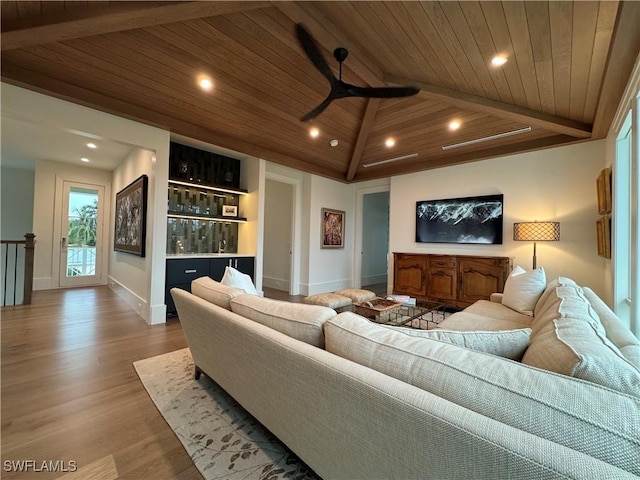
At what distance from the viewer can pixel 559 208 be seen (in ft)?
13.0

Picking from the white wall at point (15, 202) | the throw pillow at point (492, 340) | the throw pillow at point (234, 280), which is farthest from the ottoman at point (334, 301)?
the white wall at point (15, 202)

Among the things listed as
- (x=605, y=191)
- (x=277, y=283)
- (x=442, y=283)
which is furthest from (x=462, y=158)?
(x=277, y=283)

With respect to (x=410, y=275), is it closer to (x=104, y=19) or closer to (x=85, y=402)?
(x=85, y=402)

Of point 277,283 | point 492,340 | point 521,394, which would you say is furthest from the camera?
point 277,283

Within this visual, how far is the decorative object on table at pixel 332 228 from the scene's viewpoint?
6.01m

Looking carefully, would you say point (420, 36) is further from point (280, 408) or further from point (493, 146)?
point (280, 408)

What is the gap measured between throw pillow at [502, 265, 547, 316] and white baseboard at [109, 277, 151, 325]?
13.9 feet

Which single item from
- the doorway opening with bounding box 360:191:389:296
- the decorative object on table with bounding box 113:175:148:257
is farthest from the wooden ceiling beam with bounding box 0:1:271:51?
the doorway opening with bounding box 360:191:389:296

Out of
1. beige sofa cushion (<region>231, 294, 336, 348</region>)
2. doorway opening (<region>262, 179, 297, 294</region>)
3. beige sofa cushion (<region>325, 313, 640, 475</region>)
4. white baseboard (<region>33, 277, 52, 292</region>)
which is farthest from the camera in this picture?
doorway opening (<region>262, 179, 297, 294</region>)

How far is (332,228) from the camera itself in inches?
244

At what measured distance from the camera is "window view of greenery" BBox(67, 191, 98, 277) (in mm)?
5895

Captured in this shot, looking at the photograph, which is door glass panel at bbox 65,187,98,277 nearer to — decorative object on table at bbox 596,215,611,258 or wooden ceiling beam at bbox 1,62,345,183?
wooden ceiling beam at bbox 1,62,345,183

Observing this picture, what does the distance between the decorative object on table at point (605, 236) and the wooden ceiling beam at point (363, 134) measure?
322 centimetres

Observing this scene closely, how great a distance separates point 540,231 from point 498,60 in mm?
2427
